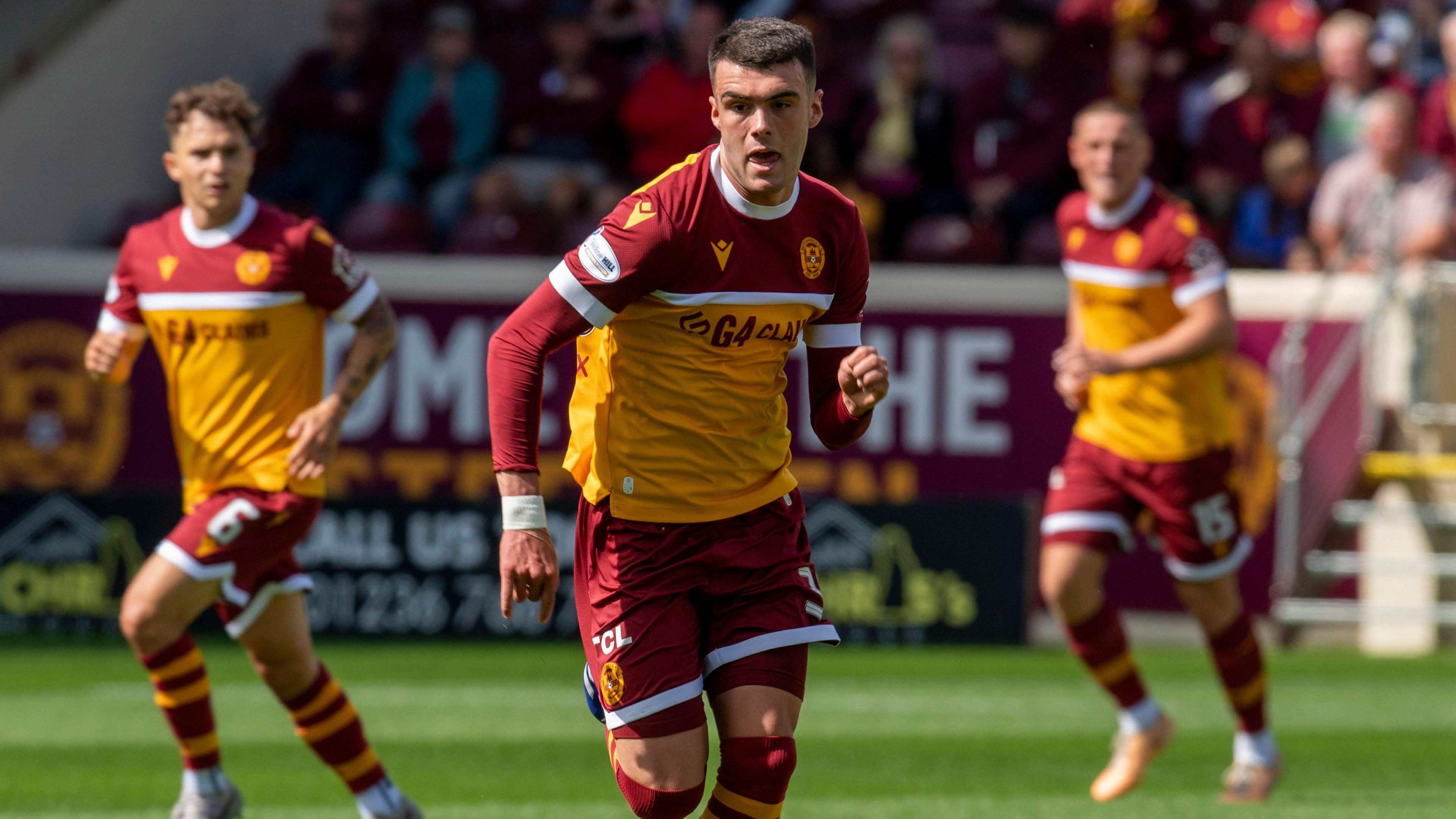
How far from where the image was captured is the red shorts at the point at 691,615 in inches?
180

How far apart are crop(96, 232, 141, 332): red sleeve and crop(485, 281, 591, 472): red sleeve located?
2.71 meters

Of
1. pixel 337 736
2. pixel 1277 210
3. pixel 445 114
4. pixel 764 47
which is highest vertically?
pixel 445 114

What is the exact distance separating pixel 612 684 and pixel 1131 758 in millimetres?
3191

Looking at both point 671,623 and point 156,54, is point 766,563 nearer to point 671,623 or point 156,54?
point 671,623

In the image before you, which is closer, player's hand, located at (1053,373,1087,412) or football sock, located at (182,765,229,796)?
football sock, located at (182,765,229,796)

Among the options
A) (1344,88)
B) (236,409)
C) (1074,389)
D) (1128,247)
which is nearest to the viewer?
(236,409)

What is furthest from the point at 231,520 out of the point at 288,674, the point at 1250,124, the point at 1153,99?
the point at 1153,99

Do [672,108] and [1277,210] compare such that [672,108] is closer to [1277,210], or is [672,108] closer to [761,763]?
[1277,210]

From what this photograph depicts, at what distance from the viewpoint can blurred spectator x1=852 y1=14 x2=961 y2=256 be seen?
47.9ft

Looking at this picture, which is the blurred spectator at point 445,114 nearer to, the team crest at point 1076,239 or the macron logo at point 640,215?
the team crest at point 1076,239

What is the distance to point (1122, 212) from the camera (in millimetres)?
7562

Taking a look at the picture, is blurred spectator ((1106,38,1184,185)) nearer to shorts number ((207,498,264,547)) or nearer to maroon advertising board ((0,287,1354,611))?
maroon advertising board ((0,287,1354,611))

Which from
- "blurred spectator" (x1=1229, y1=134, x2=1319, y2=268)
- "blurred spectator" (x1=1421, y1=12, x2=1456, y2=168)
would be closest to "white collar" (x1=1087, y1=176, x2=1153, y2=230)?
"blurred spectator" (x1=1229, y1=134, x2=1319, y2=268)

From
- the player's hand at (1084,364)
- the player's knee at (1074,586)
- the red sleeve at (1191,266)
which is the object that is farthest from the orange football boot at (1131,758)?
the red sleeve at (1191,266)
